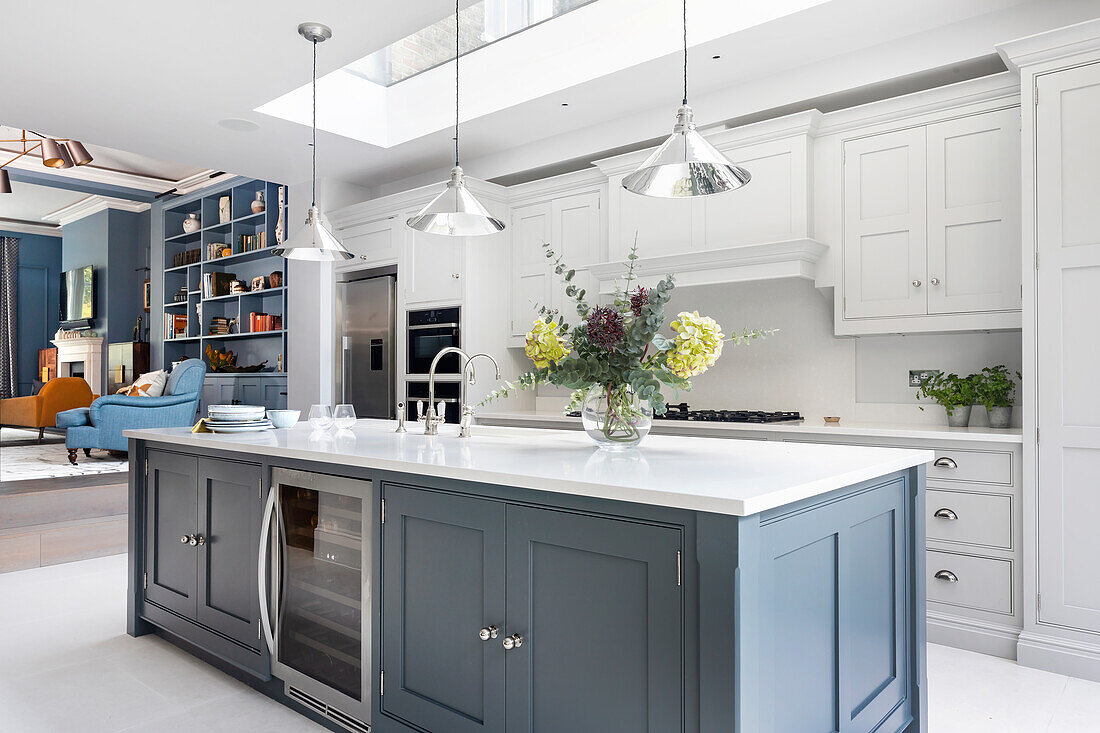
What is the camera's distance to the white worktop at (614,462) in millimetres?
1438

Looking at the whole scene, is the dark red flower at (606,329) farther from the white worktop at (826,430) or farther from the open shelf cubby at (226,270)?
the open shelf cubby at (226,270)

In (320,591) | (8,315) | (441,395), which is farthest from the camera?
(8,315)

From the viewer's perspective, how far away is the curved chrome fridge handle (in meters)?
2.42

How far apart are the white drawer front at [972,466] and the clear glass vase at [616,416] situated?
1664mm

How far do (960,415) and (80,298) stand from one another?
10.5 meters

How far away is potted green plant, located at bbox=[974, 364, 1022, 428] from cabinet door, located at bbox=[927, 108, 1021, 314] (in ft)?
1.00

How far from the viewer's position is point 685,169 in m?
2.13

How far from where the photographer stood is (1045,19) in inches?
123

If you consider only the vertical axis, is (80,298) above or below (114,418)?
above

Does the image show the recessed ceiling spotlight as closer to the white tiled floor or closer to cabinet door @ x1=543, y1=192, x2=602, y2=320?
cabinet door @ x1=543, y1=192, x2=602, y2=320

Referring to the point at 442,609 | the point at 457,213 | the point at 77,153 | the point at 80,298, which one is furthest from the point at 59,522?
the point at 80,298

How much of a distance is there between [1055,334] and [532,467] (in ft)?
7.32

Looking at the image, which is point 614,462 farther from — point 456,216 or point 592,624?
point 456,216

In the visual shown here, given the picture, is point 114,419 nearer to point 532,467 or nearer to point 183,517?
point 183,517
